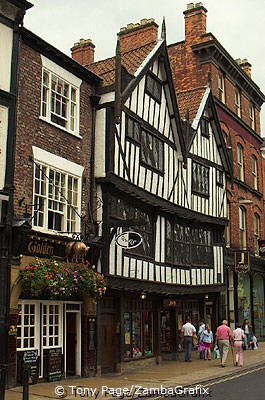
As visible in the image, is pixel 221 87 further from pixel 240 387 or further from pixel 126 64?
pixel 240 387

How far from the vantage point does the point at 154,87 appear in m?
19.5

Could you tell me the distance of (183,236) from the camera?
2131 centimetres

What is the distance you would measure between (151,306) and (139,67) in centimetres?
855

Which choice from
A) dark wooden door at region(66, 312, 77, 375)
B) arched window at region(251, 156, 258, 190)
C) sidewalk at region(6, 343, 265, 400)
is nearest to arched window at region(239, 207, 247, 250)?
arched window at region(251, 156, 258, 190)

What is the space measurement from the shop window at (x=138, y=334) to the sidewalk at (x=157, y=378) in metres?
0.65

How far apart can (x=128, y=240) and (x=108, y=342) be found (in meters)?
3.38

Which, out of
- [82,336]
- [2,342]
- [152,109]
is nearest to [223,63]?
[152,109]

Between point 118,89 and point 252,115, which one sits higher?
point 252,115

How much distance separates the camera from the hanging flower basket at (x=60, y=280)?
41.3ft

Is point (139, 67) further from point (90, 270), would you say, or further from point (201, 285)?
point (201, 285)

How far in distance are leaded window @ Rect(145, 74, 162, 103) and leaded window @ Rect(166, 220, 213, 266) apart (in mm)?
4637

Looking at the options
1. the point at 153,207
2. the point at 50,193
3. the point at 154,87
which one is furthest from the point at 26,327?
the point at 154,87

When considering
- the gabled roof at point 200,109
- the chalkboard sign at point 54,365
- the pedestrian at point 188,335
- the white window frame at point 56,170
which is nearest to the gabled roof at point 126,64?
the white window frame at point 56,170

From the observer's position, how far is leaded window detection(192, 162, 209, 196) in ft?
73.2
